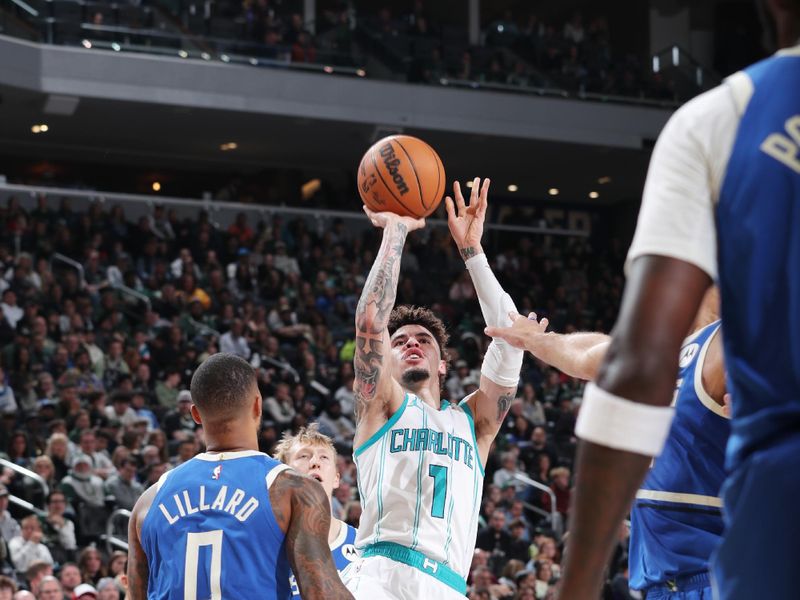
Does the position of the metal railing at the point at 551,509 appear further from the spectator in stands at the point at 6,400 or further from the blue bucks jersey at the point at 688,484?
the blue bucks jersey at the point at 688,484

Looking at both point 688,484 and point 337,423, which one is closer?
point 688,484

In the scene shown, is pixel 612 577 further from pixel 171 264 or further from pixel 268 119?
pixel 268 119

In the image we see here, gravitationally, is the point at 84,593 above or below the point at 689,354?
below

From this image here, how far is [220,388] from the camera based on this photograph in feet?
13.5

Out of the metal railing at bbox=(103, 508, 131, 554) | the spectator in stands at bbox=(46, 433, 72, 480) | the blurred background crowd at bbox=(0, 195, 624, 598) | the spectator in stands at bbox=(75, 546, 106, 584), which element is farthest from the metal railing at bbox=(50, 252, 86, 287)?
the spectator in stands at bbox=(75, 546, 106, 584)

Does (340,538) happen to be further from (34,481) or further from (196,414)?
(34,481)

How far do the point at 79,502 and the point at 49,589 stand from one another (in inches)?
102

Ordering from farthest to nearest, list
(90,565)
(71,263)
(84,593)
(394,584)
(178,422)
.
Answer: (71,263)
(178,422)
(90,565)
(84,593)
(394,584)

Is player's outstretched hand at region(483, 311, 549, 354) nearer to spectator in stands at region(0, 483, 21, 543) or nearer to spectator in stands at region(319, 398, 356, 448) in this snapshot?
spectator in stands at region(0, 483, 21, 543)

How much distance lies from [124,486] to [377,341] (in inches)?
301

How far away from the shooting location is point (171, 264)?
19.2m

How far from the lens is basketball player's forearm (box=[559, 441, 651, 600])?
1.69 m

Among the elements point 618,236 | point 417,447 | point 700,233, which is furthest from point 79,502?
point 618,236

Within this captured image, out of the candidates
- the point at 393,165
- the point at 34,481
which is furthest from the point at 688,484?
the point at 34,481
